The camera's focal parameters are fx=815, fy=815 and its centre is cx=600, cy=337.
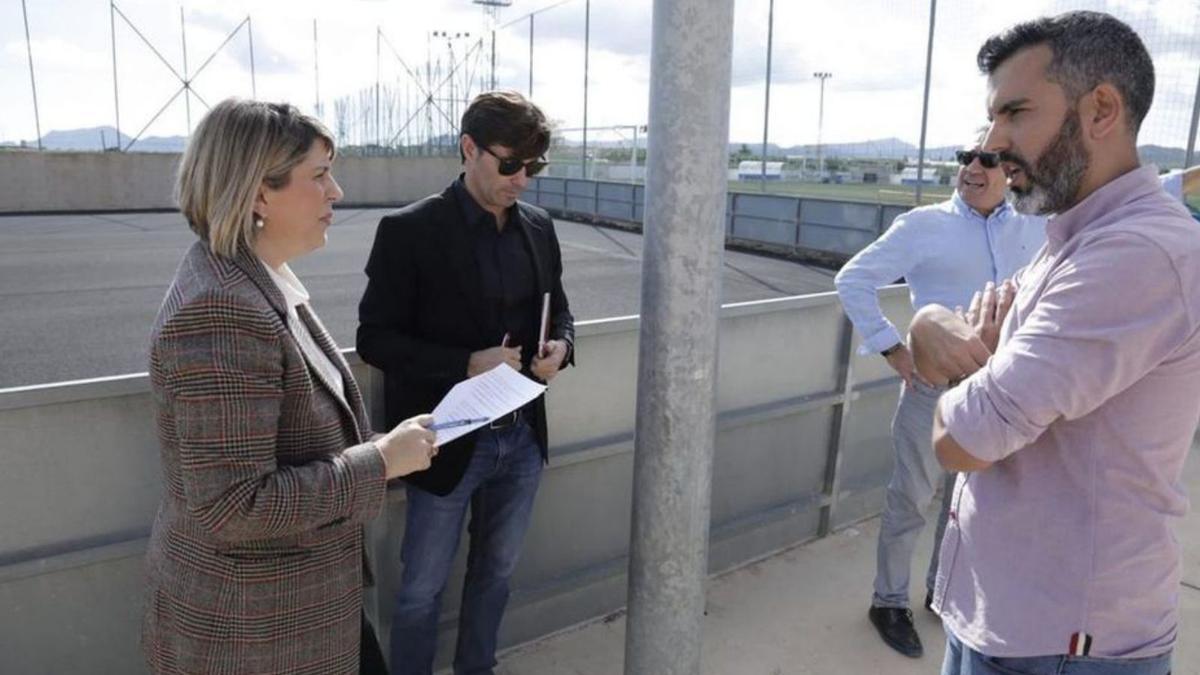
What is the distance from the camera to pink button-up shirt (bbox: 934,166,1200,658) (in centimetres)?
127

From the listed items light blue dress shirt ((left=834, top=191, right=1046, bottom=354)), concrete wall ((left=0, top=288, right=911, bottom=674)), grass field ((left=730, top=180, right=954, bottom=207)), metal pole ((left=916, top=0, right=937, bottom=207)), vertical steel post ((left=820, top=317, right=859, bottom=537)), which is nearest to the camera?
concrete wall ((left=0, top=288, right=911, bottom=674))

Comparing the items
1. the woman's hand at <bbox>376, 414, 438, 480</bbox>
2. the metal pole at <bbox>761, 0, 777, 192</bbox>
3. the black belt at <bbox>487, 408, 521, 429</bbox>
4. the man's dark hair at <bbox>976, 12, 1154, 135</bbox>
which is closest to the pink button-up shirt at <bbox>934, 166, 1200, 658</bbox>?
the man's dark hair at <bbox>976, 12, 1154, 135</bbox>

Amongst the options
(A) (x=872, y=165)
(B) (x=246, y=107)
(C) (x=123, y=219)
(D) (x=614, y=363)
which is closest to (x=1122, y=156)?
(B) (x=246, y=107)

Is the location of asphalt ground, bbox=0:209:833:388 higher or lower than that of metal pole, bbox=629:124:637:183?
lower

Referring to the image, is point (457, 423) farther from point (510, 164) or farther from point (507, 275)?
point (510, 164)

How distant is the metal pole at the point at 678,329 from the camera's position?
169cm

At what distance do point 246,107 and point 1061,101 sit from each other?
1.48 meters

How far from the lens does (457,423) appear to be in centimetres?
191

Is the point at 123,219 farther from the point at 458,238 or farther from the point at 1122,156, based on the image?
the point at 1122,156

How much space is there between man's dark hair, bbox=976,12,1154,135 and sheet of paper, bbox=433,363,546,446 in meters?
1.35

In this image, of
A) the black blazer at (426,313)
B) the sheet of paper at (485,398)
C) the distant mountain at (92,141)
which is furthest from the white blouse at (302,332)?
the distant mountain at (92,141)

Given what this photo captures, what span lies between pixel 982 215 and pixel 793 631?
1829mm

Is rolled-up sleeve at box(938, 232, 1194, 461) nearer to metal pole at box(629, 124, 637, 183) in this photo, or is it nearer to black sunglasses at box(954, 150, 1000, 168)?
black sunglasses at box(954, 150, 1000, 168)

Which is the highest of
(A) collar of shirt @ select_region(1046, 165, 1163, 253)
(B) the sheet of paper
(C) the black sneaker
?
(A) collar of shirt @ select_region(1046, 165, 1163, 253)
